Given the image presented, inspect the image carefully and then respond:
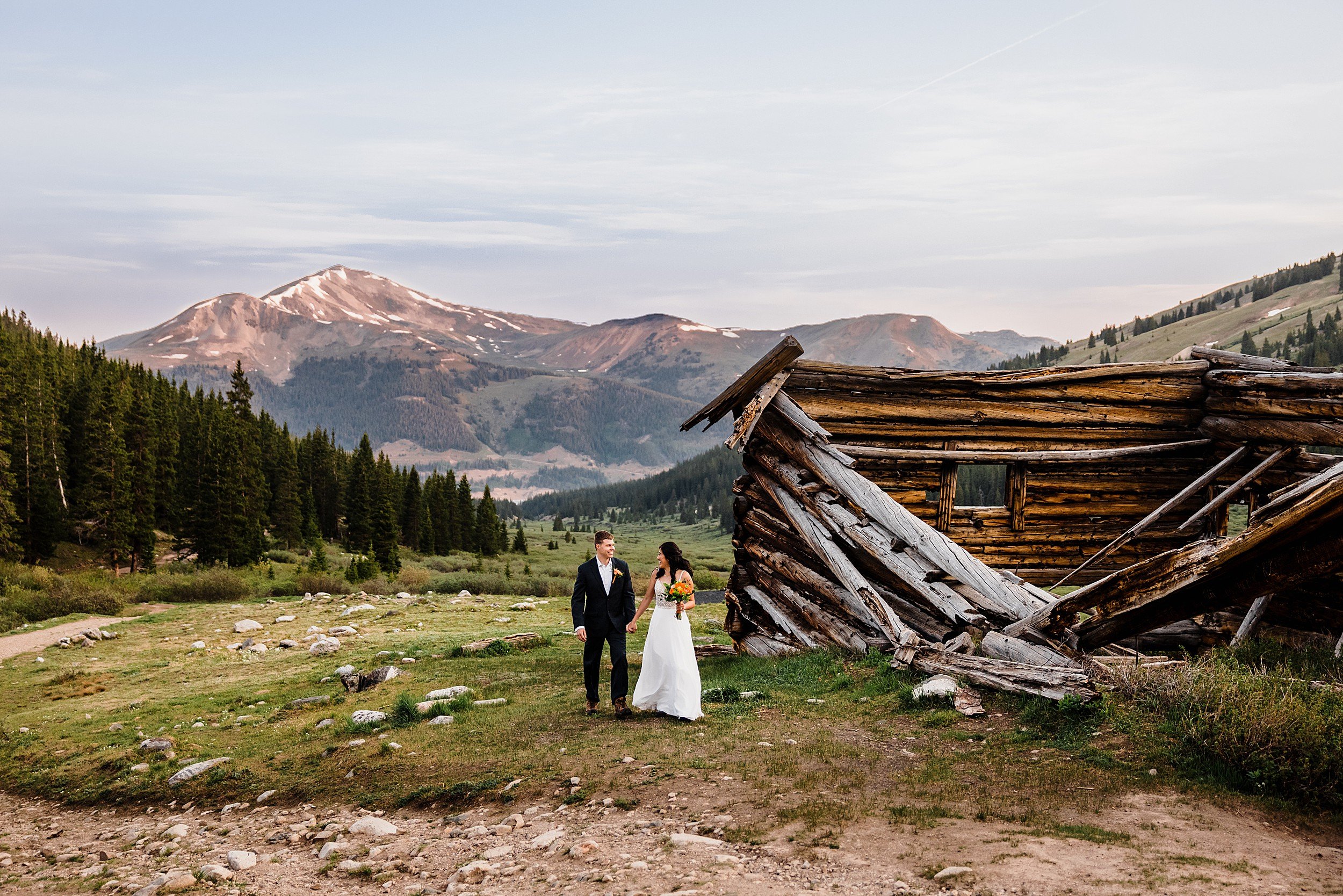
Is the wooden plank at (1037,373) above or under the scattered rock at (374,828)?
above

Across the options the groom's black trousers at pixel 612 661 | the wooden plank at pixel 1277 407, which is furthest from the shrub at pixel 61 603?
the wooden plank at pixel 1277 407

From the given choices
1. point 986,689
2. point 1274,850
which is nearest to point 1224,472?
point 986,689

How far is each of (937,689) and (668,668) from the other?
10.1ft

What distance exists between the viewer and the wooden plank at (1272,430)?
12.1m

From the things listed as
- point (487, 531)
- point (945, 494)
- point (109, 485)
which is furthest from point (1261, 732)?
point (487, 531)

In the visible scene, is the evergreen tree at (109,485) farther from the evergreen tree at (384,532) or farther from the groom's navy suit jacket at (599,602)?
the groom's navy suit jacket at (599,602)

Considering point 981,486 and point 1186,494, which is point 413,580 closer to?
point 1186,494

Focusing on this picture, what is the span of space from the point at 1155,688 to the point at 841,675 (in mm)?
3823

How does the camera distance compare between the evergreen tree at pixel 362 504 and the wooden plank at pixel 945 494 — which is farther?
the evergreen tree at pixel 362 504

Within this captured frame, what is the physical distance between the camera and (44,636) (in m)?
20.9

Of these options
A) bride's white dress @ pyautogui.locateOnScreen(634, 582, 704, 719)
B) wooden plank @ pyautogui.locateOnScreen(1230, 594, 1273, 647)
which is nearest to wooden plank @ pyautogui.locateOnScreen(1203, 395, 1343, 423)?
wooden plank @ pyautogui.locateOnScreen(1230, 594, 1273, 647)

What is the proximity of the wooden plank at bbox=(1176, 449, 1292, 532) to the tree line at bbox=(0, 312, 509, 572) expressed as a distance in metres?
34.1

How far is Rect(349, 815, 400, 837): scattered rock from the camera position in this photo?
7.03 meters

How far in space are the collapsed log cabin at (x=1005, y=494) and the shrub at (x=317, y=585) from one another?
23205 mm
